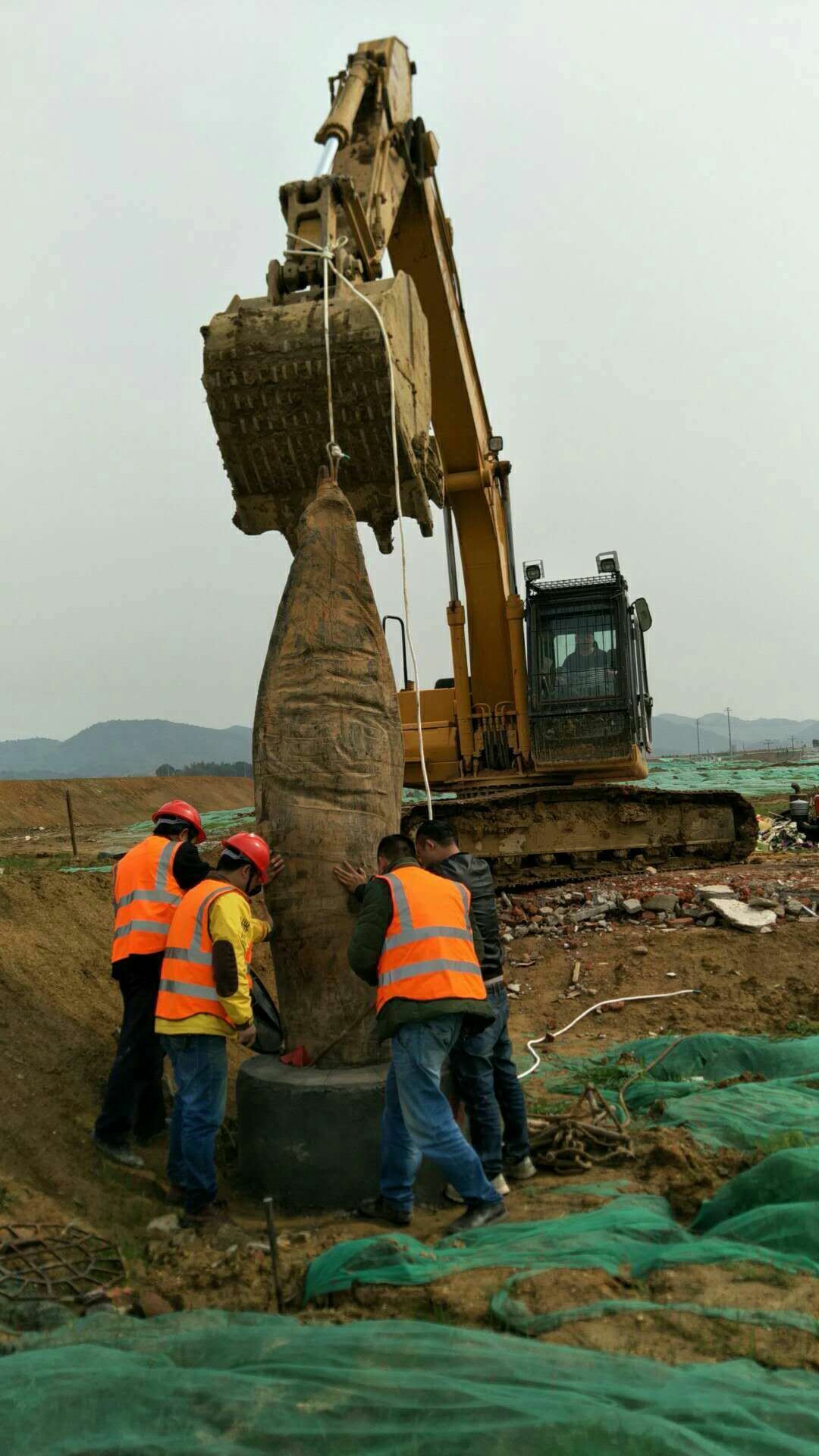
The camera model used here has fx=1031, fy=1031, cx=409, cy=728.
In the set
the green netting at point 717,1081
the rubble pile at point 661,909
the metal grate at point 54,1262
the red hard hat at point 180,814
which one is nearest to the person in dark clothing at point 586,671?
the rubble pile at point 661,909

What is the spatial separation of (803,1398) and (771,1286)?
30.0 inches

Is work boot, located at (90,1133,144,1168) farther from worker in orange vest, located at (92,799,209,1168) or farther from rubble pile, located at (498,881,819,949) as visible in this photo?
rubble pile, located at (498,881,819,949)

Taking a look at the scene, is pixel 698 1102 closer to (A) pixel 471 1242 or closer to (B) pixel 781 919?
(A) pixel 471 1242

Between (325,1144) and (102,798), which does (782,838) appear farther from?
(102,798)

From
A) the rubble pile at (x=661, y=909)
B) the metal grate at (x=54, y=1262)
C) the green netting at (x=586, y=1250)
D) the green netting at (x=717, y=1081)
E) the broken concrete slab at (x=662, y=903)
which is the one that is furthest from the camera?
the broken concrete slab at (x=662, y=903)

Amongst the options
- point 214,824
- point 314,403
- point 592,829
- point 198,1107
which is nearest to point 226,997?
point 198,1107

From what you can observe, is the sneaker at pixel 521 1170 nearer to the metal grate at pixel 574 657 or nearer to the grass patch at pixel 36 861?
the metal grate at pixel 574 657

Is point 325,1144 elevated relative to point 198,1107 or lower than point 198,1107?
lower

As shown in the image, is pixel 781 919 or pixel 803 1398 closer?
pixel 803 1398

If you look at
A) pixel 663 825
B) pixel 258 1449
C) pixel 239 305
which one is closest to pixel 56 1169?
pixel 258 1449

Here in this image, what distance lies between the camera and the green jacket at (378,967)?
430 cm

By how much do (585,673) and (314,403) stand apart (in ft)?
23.8

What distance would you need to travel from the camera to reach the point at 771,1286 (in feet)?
10.6

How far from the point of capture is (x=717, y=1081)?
604cm
